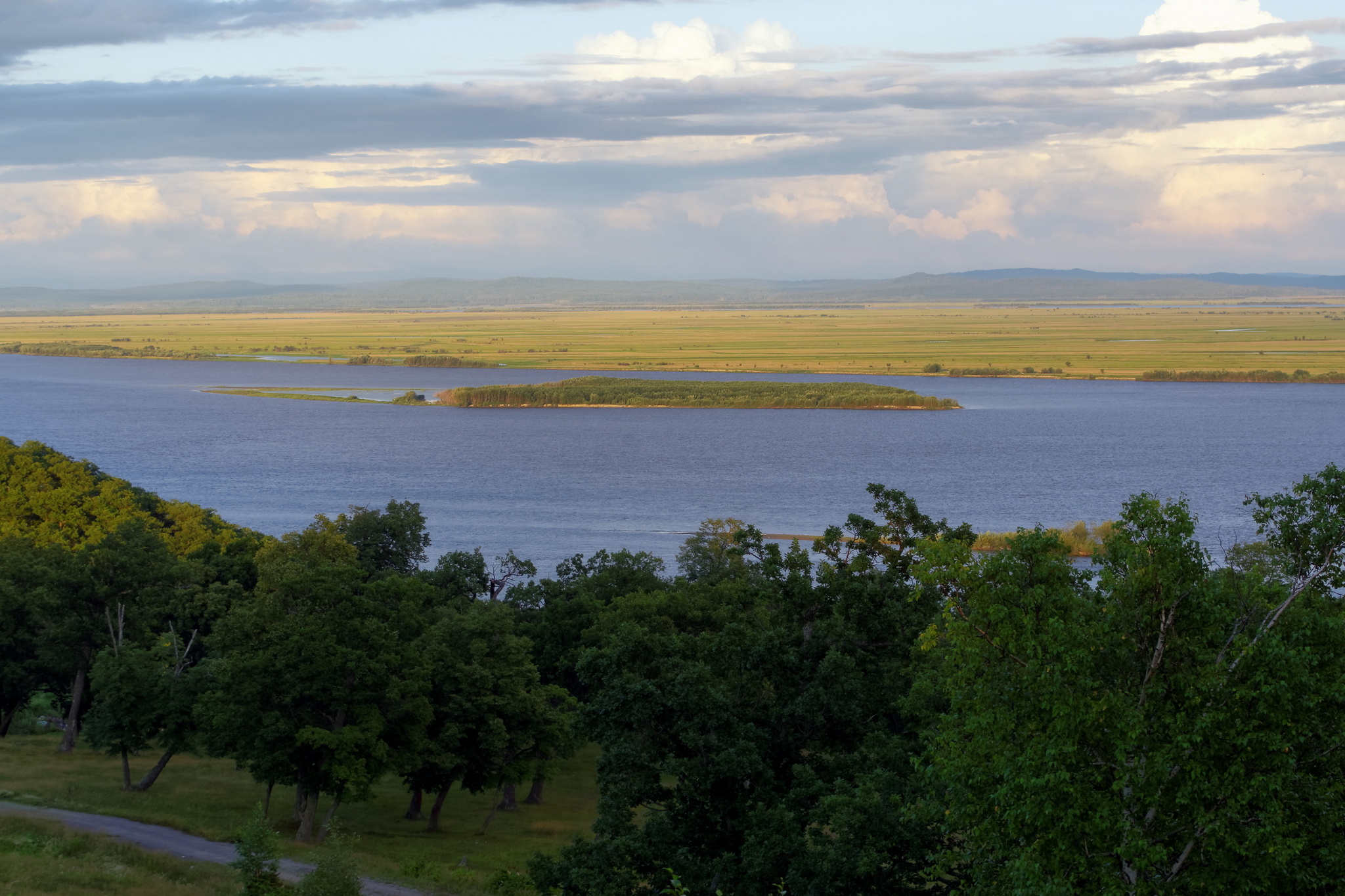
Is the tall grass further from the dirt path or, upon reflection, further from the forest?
the dirt path

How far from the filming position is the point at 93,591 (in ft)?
149

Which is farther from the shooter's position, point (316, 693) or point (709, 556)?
point (709, 556)

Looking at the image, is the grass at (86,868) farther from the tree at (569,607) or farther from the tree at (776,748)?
the tree at (569,607)

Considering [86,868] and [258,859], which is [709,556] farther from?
[258,859]

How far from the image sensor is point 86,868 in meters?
24.4

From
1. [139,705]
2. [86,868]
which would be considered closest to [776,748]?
[86,868]

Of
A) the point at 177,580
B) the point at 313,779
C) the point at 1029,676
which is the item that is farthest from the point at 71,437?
the point at 1029,676

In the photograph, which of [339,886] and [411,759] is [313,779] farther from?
[339,886]

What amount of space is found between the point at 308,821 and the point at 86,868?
10355 millimetres

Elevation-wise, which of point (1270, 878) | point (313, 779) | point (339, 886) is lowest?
Result: point (313, 779)

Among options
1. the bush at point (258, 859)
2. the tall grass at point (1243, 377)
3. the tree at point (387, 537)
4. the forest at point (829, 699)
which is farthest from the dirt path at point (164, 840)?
the tall grass at point (1243, 377)

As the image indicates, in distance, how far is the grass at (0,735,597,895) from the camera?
3291 centimetres

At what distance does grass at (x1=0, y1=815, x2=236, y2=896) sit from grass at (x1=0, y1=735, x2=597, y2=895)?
4184 millimetres

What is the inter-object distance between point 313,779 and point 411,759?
8.66 feet
